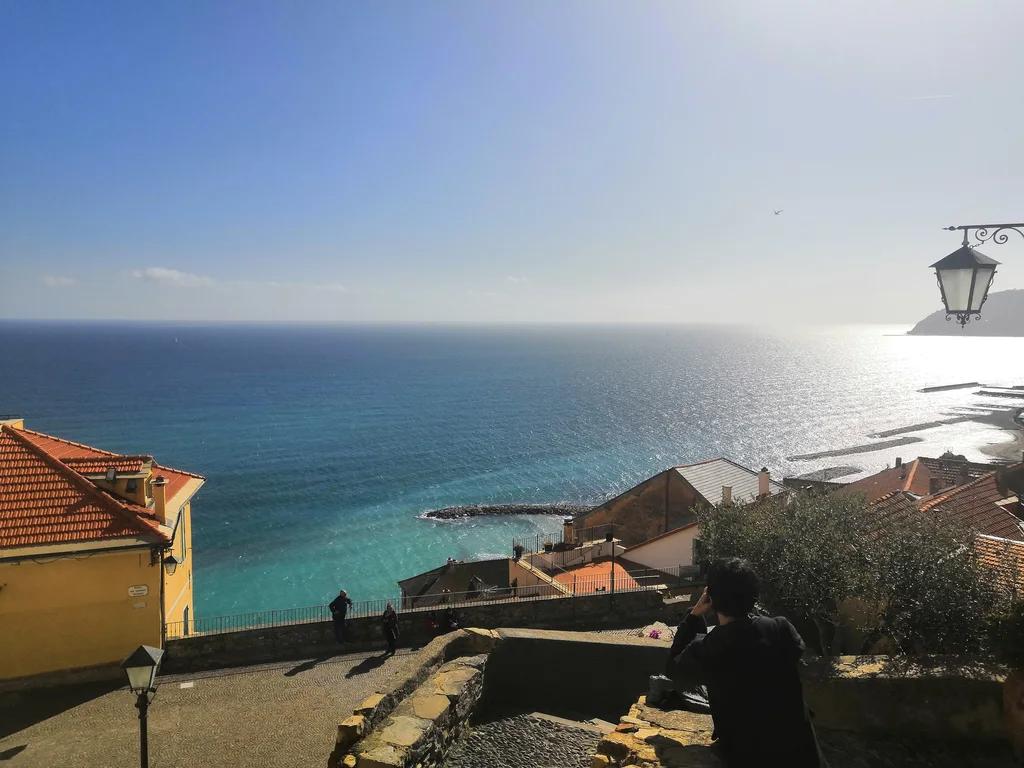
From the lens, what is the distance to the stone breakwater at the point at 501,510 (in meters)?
50.2

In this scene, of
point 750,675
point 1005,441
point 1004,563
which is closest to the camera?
point 750,675

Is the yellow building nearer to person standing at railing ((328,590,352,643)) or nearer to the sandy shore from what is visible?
person standing at railing ((328,590,352,643))

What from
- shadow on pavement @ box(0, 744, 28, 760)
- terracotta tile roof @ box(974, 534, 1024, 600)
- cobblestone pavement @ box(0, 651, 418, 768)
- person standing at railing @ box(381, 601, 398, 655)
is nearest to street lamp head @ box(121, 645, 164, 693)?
cobblestone pavement @ box(0, 651, 418, 768)

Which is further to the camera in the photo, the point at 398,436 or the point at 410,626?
the point at 398,436

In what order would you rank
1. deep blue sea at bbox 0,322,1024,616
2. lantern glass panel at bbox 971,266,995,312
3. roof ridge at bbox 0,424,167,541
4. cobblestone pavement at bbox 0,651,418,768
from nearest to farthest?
1. lantern glass panel at bbox 971,266,995,312
2. cobblestone pavement at bbox 0,651,418,768
3. roof ridge at bbox 0,424,167,541
4. deep blue sea at bbox 0,322,1024,616

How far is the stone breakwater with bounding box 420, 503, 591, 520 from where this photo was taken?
5016 cm

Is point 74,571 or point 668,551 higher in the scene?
point 74,571

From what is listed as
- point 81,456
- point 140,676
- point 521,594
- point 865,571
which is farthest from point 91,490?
point 865,571

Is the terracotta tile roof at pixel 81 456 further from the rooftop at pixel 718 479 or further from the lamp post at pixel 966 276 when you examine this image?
the rooftop at pixel 718 479

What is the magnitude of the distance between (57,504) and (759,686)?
543 inches

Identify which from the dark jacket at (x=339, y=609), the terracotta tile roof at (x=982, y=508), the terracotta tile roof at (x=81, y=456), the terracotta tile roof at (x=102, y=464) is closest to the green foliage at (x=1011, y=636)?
the terracotta tile roof at (x=982, y=508)

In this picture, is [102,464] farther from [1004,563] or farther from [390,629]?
[1004,563]

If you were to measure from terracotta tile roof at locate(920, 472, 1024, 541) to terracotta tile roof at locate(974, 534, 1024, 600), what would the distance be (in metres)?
1.50

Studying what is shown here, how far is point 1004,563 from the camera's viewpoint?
9562 mm
